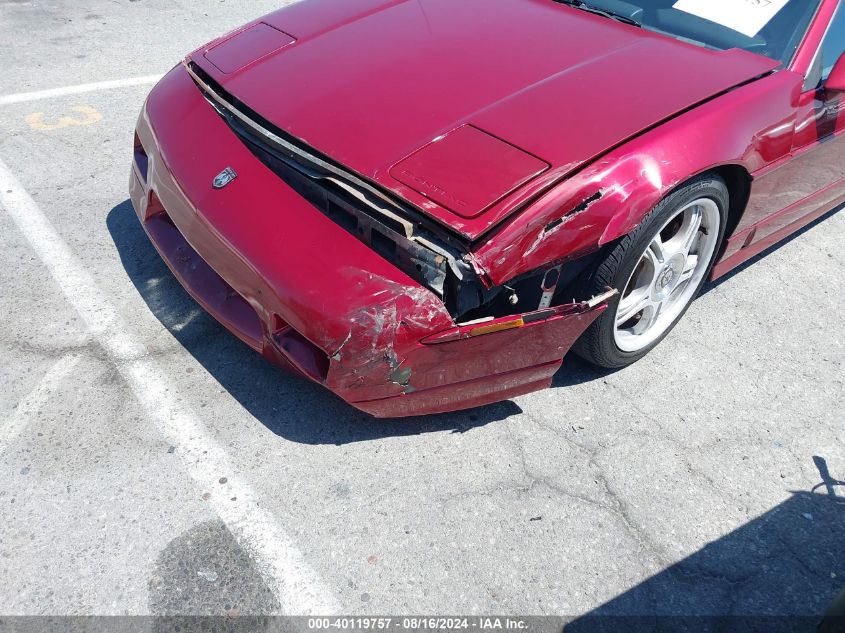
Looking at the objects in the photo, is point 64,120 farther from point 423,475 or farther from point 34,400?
point 423,475

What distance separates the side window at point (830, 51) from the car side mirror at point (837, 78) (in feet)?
0.13

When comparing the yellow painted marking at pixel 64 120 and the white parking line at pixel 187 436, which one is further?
the yellow painted marking at pixel 64 120

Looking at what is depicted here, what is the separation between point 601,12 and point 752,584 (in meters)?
2.34

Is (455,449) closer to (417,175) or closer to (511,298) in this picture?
(511,298)

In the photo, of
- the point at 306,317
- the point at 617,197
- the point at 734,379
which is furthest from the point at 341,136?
the point at 734,379

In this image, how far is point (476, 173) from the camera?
2.42m

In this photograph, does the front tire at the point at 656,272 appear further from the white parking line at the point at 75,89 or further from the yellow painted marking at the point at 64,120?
the white parking line at the point at 75,89

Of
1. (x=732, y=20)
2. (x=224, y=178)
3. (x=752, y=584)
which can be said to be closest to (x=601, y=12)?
(x=732, y=20)

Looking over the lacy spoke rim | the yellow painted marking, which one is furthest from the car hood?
the yellow painted marking

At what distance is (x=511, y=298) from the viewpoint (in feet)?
8.15

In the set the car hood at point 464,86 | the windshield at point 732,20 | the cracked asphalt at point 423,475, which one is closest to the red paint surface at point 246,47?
the car hood at point 464,86

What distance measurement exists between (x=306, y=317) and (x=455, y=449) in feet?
2.53

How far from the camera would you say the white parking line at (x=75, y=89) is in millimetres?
4789

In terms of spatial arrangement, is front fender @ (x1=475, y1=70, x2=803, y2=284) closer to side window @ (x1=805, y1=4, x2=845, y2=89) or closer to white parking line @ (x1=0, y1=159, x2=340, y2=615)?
side window @ (x1=805, y1=4, x2=845, y2=89)
